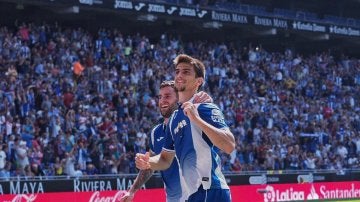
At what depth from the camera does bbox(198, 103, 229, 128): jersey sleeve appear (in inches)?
248

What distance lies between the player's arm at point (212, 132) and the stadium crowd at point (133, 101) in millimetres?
16028

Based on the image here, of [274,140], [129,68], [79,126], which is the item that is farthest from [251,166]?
[79,126]

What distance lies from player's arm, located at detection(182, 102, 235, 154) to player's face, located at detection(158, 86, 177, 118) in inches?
112

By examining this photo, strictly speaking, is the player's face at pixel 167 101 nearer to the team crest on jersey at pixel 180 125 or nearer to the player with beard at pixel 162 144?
the player with beard at pixel 162 144

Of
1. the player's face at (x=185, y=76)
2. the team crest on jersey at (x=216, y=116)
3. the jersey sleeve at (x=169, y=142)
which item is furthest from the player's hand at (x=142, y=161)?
the team crest on jersey at (x=216, y=116)

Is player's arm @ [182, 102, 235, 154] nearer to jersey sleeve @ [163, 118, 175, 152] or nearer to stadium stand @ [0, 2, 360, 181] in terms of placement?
jersey sleeve @ [163, 118, 175, 152]

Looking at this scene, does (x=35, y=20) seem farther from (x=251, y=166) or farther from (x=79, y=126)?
(x=251, y=166)

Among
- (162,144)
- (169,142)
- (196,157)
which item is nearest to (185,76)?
(196,157)

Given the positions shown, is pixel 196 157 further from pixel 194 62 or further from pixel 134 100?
pixel 134 100

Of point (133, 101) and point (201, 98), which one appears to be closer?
point (201, 98)

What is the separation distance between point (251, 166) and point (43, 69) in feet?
30.2

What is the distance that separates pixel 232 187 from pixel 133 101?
218 inches

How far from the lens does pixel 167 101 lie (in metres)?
9.07

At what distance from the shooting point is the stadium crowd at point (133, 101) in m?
23.9
